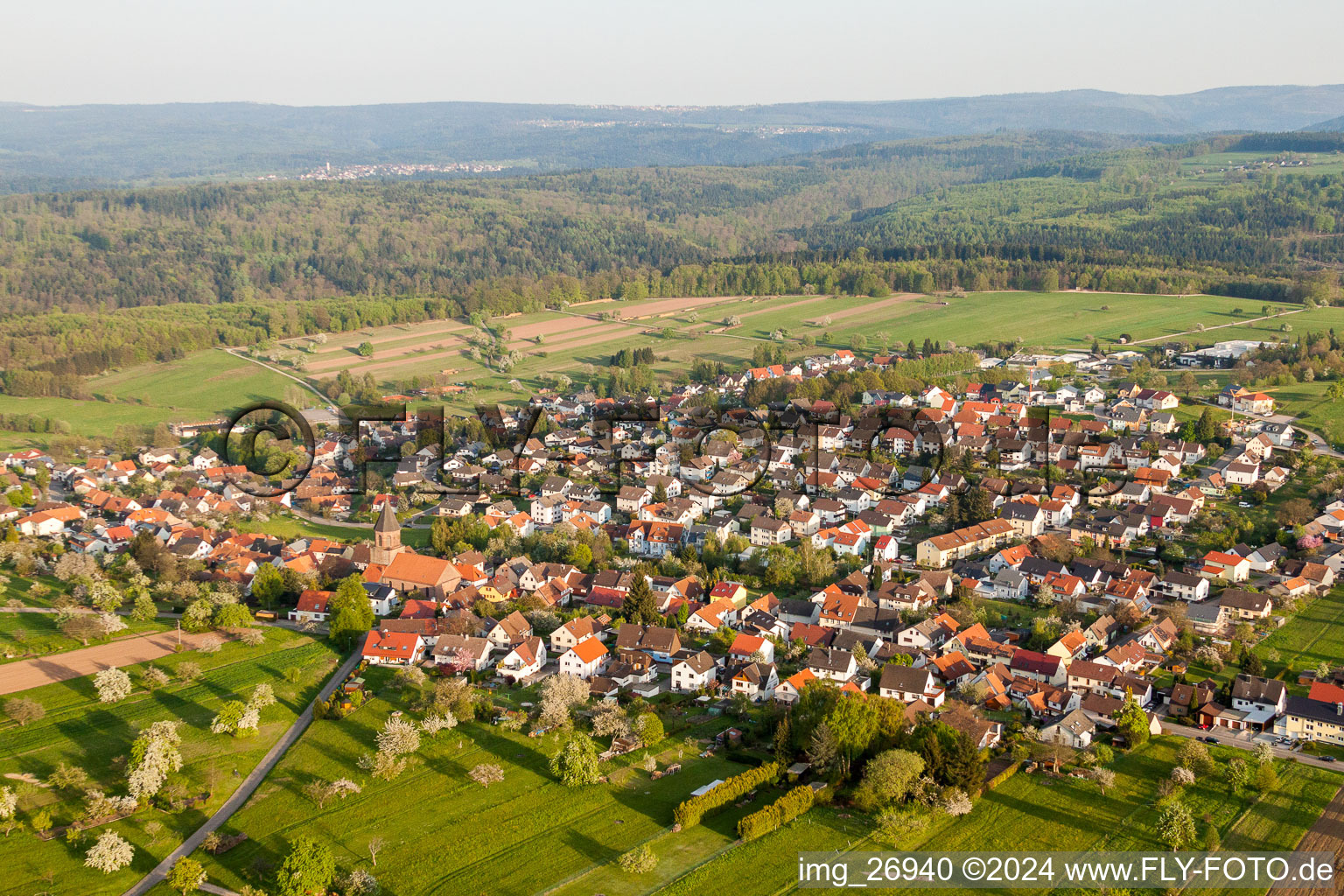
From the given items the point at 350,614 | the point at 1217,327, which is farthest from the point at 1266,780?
the point at 1217,327

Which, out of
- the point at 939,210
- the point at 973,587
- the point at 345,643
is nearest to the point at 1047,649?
the point at 973,587

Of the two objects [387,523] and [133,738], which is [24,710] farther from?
[387,523]

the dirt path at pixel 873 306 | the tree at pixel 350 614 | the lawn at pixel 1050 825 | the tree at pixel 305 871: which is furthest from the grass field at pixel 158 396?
the lawn at pixel 1050 825

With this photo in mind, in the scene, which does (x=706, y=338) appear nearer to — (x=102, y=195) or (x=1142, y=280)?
(x=1142, y=280)

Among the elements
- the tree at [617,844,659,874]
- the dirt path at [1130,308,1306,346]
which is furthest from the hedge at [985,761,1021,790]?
the dirt path at [1130,308,1306,346]

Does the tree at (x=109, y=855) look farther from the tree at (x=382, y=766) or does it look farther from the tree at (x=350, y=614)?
the tree at (x=350, y=614)

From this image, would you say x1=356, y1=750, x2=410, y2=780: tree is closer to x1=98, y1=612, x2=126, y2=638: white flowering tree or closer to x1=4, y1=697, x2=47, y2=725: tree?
x1=4, y1=697, x2=47, y2=725: tree
